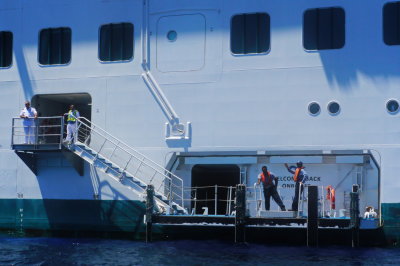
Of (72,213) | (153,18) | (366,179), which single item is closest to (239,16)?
(153,18)

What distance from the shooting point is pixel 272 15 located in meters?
20.3

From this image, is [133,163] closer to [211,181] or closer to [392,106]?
[211,181]

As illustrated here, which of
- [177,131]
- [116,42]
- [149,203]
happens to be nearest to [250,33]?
[177,131]

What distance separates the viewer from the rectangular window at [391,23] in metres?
19.4

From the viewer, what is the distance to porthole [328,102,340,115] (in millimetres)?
19609

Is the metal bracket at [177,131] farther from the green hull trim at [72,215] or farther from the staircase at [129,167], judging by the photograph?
the green hull trim at [72,215]

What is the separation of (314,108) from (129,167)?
6.12m

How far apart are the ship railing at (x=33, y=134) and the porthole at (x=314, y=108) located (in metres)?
7.53

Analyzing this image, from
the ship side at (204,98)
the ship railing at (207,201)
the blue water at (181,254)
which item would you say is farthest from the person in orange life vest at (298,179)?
the ship railing at (207,201)

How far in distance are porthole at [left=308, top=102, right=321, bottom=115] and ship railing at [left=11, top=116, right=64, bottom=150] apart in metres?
7.53

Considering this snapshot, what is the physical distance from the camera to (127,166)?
21078 mm

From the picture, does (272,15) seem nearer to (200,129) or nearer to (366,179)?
(200,129)

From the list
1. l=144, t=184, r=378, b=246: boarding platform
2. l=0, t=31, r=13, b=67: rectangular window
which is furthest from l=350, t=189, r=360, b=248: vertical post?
l=0, t=31, r=13, b=67: rectangular window

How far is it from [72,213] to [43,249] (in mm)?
2796
